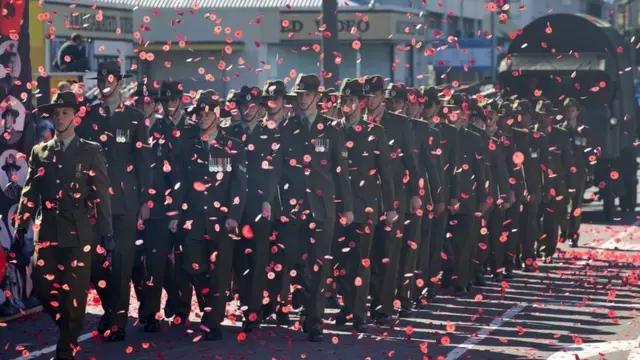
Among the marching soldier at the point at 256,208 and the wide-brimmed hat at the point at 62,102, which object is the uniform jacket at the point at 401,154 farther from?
the wide-brimmed hat at the point at 62,102

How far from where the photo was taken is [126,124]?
13.4 m

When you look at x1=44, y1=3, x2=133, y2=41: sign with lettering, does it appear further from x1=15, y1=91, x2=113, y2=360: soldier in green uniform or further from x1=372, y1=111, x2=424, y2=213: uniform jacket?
x1=15, y1=91, x2=113, y2=360: soldier in green uniform

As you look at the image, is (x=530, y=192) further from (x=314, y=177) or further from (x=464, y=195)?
(x=314, y=177)

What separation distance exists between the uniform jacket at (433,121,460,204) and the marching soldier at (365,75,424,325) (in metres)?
1.62

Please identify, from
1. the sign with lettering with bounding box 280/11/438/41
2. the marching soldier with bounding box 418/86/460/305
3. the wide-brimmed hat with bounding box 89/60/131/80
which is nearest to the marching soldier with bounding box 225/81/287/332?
the wide-brimmed hat with bounding box 89/60/131/80

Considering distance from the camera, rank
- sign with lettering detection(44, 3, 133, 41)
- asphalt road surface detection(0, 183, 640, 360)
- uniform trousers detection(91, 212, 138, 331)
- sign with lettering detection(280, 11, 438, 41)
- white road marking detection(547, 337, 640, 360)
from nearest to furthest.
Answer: white road marking detection(547, 337, 640, 360), asphalt road surface detection(0, 183, 640, 360), uniform trousers detection(91, 212, 138, 331), sign with lettering detection(44, 3, 133, 41), sign with lettering detection(280, 11, 438, 41)

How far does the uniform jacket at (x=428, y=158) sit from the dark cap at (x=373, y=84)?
1.04m

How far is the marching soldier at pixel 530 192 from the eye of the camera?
19.3 m

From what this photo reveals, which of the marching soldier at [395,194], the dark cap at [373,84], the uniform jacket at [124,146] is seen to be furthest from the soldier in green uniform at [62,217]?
the marching soldier at [395,194]

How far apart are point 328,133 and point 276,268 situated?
1493mm

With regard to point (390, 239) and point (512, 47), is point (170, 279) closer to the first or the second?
point (390, 239)

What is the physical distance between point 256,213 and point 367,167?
1.11 meters

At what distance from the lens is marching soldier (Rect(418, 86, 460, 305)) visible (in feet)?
53.5

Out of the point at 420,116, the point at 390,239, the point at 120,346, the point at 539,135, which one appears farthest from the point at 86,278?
the point at 539,135
